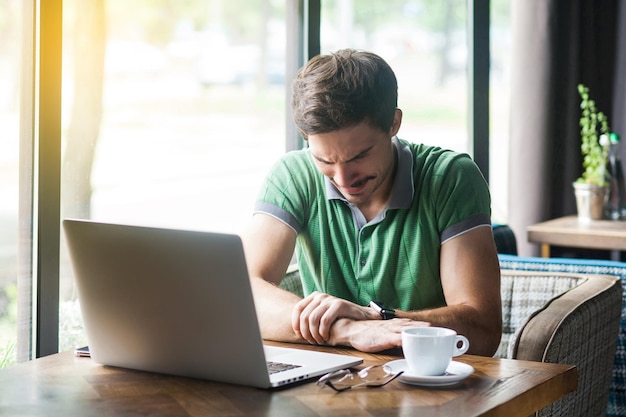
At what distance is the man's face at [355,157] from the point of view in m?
1.91

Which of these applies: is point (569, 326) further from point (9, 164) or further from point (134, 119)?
point (9, 164)

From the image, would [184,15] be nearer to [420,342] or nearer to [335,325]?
[335,325]

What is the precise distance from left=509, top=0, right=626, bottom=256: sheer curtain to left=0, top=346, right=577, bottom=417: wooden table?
2723mm

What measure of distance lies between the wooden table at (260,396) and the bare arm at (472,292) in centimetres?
25

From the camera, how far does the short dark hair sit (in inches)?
74.4

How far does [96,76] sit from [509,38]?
273 cm

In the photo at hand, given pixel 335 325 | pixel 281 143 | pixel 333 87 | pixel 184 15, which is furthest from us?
pixel 281 143

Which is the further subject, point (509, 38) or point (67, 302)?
point (509, 38)

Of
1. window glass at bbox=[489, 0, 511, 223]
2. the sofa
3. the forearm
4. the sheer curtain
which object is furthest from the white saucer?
window glass at bbox=[489, 0, 511, 223]

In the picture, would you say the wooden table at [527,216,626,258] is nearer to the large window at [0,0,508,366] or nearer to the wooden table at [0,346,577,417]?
the large window at [0,0,508,366]

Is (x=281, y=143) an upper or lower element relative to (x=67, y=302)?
upper

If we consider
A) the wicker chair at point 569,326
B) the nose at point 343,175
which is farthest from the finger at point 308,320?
the wicker chair at point 569,326

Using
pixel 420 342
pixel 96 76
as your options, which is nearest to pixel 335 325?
pixel 420 342

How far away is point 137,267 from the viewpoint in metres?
1.46
